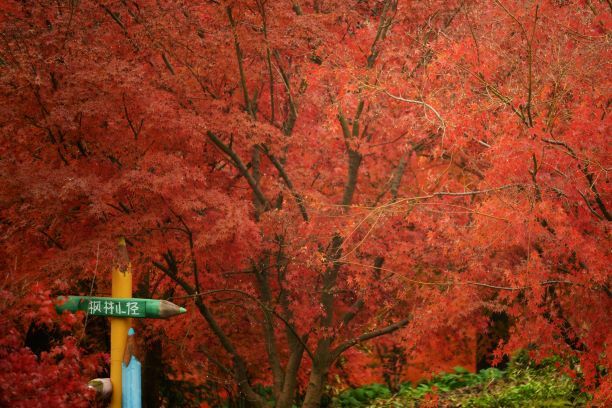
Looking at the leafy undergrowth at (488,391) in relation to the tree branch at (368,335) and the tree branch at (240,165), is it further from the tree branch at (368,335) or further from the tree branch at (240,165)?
the tree branch at (240,165)

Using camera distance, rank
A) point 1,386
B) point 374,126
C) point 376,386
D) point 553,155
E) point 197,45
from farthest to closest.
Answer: point 376,386
point 374,126
point 197,45
point 553,155
point 1,386

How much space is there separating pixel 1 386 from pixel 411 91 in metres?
7.51

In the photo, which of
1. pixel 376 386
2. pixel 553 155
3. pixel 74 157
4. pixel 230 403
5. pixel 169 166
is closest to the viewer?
pixel 553 155

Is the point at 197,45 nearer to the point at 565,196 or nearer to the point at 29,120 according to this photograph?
the point at 29,120

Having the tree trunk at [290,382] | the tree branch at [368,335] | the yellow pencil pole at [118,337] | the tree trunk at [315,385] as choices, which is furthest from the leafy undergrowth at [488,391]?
the yellow pencil pole at [118,337]

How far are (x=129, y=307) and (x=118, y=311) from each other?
0.33 ft

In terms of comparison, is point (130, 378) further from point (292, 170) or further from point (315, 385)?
point (292, 170)

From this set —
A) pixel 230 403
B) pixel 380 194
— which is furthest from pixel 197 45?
pixel 230 403

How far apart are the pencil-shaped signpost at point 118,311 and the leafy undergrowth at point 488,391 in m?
7.80

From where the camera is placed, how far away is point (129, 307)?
20.6ft

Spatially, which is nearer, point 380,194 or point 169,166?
point 169,166

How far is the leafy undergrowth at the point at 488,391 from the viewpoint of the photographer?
12828 mm

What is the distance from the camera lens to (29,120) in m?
10.2

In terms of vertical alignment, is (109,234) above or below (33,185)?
below
